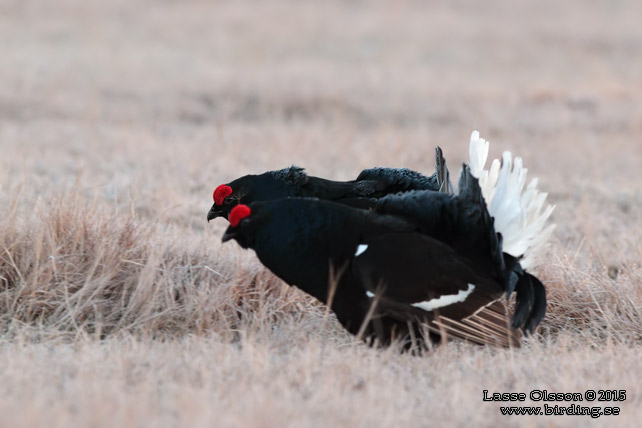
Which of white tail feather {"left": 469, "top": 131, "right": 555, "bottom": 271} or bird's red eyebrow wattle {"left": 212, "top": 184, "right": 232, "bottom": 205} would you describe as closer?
Answer: white tail feather {"left": 469, "top": 131, "right": 555, "bottom": 271}

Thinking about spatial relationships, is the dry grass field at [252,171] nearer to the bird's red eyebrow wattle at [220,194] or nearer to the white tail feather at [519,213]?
the bird's red eyebrow wattle at [220,194]

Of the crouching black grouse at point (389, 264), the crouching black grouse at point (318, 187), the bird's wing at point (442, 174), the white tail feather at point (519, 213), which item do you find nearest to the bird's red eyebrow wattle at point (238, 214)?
the crouching black grouse at point (389, 264)

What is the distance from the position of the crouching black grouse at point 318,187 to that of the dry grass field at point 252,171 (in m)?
0.37

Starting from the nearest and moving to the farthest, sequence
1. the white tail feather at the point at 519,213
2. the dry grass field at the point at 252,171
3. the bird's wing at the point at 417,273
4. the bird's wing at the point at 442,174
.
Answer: the dry grass field at the point at 252,171, the bird's wing at the point at 417,273, the white tail feather at the point at 519,213, the bird's wing at the point at 442,174

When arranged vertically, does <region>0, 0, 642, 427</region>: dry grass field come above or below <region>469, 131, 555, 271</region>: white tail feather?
below

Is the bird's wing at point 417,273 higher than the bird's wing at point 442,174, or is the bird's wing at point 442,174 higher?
the bird's wing at point 442,174

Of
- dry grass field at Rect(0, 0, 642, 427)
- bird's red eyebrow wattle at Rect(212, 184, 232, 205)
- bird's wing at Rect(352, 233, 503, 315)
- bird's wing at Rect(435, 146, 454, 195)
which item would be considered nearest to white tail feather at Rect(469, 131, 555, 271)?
bird's wing at Rect(352, 233, 503, 315)

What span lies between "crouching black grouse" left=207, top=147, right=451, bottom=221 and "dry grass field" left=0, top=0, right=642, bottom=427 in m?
0.37

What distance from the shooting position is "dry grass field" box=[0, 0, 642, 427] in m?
3.47

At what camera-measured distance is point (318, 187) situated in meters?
5.22

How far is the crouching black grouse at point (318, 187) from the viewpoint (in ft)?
16.5

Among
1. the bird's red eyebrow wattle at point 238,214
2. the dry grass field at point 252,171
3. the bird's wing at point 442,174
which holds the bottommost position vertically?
the dry grass field at point 252,171

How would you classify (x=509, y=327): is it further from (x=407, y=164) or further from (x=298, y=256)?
(x=407, y=164)

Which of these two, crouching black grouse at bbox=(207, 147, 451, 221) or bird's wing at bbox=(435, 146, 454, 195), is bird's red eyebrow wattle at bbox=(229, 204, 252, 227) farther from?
bird's wing at bbox=(435, 146, 454, 195)
